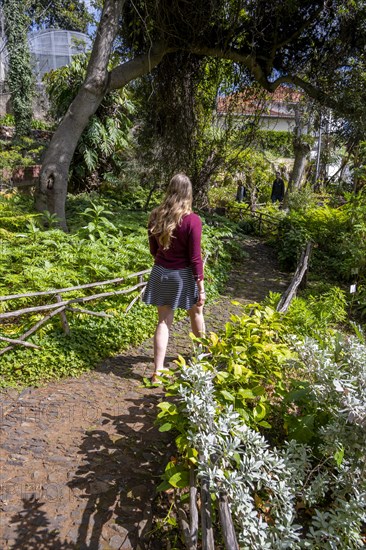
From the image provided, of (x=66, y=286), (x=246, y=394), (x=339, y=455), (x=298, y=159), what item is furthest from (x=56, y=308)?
(x=298, y=159)

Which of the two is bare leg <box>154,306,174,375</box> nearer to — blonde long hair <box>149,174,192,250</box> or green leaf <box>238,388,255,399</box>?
blonde long hair <box>149,174,192,250</box>

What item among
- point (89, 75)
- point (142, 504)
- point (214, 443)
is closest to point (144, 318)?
point (142, 504)

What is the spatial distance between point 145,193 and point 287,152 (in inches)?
611

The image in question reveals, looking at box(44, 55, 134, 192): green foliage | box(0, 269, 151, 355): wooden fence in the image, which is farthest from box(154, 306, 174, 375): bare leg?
box(44, 55, 134, 192): green foliage

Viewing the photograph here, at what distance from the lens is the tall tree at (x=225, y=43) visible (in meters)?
6.98

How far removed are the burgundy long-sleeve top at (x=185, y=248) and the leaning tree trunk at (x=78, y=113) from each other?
4010 mm

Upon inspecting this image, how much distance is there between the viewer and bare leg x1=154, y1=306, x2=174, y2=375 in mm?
3580

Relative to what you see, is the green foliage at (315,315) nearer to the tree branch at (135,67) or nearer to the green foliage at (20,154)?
the tree branch at (135,67)

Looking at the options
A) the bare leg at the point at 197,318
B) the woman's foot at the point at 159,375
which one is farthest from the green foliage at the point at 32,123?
the woman's foot at the point at 159,375

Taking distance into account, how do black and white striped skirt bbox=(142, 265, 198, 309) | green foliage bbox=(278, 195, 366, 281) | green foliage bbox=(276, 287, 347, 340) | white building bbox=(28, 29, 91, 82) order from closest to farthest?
black and white striped skirt bbox=(142, 265, 198, 309) < green foliage bbox=(276, 287, 347, 340) < green foliage bbox=(278, 195, 366, 281) < white building bbox=(28, 29, 91, 82)

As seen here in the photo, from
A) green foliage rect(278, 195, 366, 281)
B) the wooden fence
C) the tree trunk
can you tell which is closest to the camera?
the wooden fence

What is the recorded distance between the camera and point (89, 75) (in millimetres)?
6910

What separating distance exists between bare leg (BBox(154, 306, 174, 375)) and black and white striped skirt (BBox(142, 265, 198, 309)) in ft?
0.25

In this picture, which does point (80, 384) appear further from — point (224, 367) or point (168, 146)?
point (168, 146)
